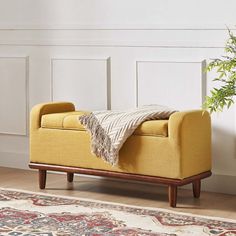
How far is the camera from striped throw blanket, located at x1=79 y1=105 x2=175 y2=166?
173 inches

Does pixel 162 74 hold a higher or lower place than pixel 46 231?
higher

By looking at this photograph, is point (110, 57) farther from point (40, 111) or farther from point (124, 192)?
point (124, 192)

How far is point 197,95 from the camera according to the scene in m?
4.77

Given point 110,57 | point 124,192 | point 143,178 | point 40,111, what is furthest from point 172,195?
point 110,57

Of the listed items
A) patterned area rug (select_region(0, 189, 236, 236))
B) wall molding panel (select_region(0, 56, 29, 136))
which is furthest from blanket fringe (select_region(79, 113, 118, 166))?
wall molding panel (select_region(0, 56, 29, 136))

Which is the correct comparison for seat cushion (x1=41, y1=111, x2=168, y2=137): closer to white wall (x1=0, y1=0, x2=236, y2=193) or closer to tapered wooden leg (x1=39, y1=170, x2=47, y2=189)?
tapered wooden leg (x1=39, y1=170, x2=47, y2=189)

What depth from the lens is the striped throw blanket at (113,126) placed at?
439 cm

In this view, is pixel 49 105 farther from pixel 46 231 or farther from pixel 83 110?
pixel 46 231

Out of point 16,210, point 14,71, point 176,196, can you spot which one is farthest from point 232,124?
point 14,71

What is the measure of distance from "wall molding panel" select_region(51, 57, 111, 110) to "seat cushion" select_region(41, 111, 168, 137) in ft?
1.25

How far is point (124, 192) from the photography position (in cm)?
477

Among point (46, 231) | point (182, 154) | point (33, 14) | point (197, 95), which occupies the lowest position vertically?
point (46, 231)

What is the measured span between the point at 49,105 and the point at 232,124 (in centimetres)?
121

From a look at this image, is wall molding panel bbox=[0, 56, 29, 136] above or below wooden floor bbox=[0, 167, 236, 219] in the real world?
above
